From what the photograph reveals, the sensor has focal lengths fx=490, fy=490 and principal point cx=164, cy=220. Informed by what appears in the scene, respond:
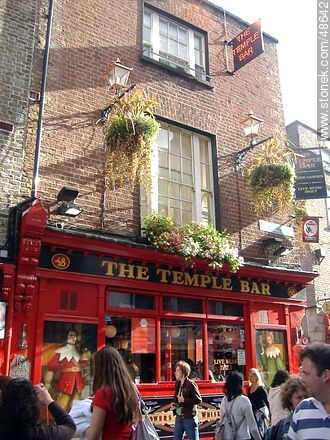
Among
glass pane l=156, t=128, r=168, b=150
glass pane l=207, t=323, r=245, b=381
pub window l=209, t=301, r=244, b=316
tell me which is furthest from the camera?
glass pane l=156, t=128, r=168, b=150

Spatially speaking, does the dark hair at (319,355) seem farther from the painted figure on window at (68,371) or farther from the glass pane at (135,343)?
the glass pane at (135,343)

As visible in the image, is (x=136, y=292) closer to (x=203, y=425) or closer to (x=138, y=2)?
(x=203, y=425)

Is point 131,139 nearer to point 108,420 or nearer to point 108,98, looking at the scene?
point 108,98

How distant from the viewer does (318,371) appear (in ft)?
9.45

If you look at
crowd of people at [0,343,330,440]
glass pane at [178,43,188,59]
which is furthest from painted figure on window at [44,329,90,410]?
glass pane at [178,43,188,59]

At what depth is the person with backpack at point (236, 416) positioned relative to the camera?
593 centimetres

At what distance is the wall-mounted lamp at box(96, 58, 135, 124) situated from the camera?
9375mm

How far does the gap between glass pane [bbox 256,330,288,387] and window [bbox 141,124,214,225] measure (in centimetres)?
291

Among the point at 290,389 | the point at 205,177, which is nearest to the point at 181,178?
the point at 205,177

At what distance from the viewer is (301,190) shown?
12.5 metres

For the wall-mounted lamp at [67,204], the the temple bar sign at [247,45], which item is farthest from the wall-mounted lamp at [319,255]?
the wall-mounted lamp at [67,204]

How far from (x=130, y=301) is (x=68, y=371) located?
1.74 metres

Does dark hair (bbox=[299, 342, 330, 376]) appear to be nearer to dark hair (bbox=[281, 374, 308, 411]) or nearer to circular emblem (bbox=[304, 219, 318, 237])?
dark hair (bbox=[281, 374, 308, 411])

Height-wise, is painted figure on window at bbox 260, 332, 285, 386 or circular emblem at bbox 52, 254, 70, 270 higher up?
circular emblem at bbox 52, 254, 70, 270
